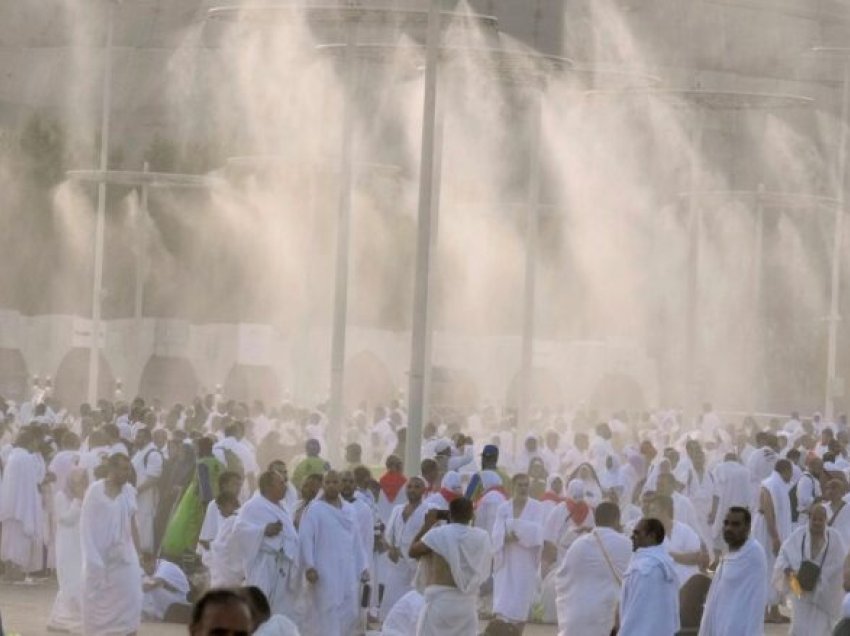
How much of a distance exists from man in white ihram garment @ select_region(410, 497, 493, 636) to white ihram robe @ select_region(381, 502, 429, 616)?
311 centimetres

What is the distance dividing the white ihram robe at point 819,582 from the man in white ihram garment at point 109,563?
4.02 m

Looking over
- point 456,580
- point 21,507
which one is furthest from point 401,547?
point 21,507

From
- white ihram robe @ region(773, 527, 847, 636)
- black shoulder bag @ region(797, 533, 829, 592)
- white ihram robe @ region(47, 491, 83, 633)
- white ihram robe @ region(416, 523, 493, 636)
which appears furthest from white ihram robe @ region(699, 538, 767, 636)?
white ihram robe @ region(47, 491, 83, 633)

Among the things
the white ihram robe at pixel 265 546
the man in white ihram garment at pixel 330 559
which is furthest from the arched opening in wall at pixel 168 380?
the white ihram robe at pixel 265 546

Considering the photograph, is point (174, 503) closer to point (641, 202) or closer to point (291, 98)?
point (291, 98)

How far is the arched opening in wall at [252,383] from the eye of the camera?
170 ft

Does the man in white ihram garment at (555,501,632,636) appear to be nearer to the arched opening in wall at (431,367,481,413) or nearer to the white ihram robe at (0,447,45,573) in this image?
the white ihram robe at (0,447,45,573)

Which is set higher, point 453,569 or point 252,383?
point 252,383

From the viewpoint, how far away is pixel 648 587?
13.0 m

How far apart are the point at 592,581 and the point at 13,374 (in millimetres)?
38928

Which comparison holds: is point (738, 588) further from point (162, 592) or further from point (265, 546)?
point (162, 592)

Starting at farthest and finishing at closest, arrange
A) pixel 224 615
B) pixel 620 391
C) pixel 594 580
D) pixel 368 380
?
pixel 620 391 < pixel 368 380 < pixel 594 580 < pixel 224 615

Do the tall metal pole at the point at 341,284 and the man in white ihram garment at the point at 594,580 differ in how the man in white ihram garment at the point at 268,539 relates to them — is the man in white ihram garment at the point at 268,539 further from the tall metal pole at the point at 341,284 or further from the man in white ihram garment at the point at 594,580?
the tall metal pole at the point at 341,284

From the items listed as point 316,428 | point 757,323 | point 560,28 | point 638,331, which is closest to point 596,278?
point 638,331
